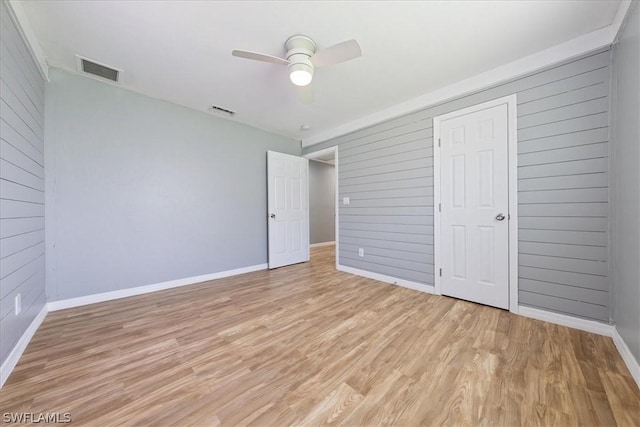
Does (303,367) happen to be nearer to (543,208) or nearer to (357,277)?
(357,277)

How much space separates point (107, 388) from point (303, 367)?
1.14m

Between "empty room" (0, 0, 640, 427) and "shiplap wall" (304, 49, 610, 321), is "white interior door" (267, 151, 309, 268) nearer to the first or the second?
"empty room" (0, 0, 640, 427)

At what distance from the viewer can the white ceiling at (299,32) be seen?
1690 millimetres

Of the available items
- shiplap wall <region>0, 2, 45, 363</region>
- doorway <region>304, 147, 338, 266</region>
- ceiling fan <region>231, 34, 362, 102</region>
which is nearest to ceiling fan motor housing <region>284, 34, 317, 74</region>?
ceiling fan <region>231, 34, 362, 102</region>

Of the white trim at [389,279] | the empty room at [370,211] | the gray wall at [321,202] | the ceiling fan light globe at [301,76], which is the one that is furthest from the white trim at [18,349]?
the gray wall at [321,202]

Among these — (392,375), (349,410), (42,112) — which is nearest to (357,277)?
(392,375)

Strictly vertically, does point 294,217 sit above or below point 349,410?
above

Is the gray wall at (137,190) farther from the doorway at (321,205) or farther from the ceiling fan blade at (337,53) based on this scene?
the doorway at (321,205)

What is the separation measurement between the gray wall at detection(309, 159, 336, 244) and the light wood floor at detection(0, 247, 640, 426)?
4043mm

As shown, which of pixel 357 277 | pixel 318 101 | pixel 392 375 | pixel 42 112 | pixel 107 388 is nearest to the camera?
pixel 107 388

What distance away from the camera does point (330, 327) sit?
2061mm

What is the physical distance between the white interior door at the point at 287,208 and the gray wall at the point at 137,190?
0.34 meters

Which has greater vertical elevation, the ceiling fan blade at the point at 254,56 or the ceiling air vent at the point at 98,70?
the ceiling air vent at the point at 98,70

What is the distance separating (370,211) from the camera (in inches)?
142
